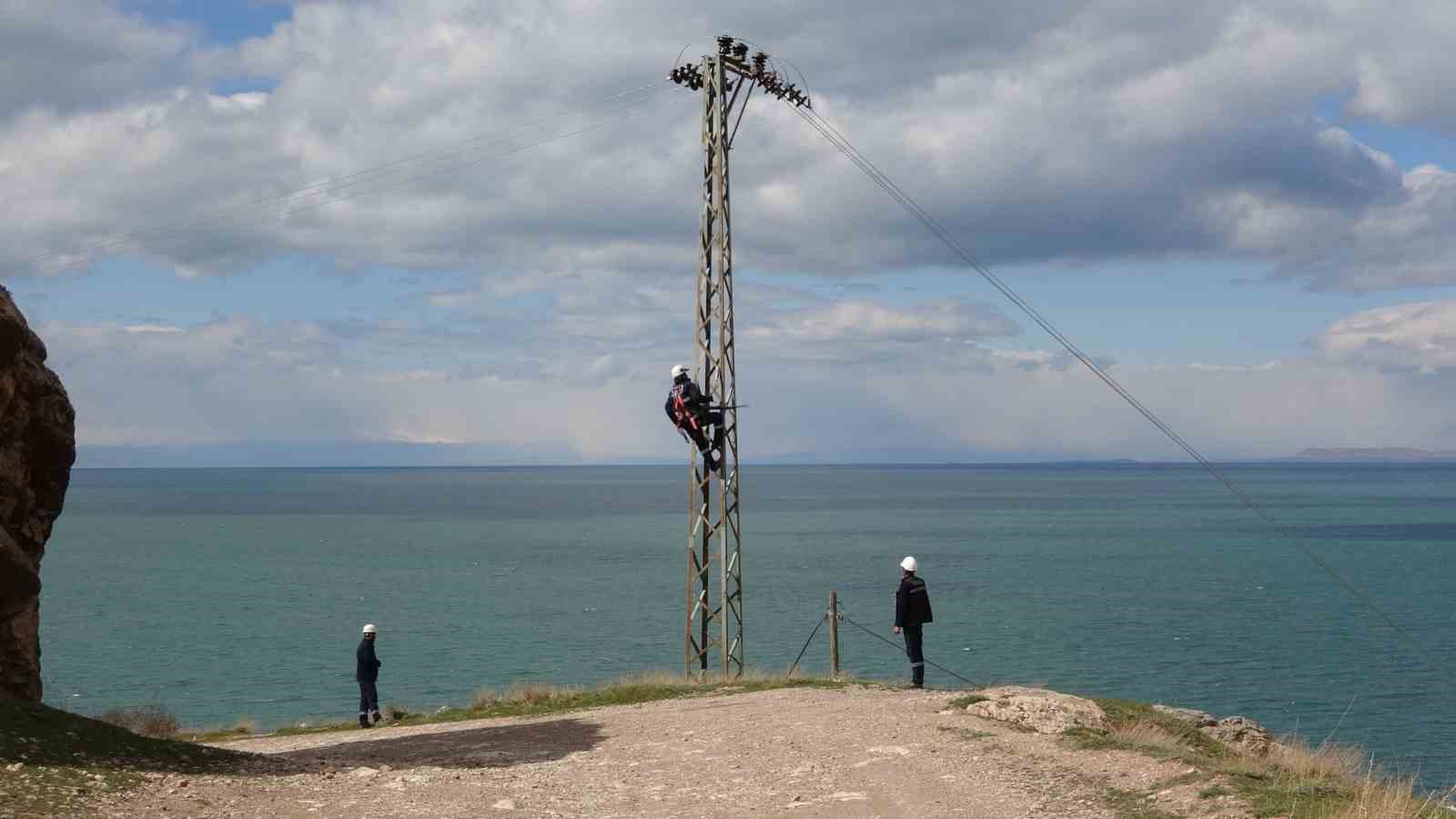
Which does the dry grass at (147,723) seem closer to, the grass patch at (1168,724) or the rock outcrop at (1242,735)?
the grass patch at (1168,724)

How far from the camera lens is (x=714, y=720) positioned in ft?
54.0

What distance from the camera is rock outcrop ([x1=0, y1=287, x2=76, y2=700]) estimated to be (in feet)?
47.2

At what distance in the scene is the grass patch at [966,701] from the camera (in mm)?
16422

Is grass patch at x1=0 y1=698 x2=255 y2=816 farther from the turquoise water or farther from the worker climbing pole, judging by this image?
the turquoise water

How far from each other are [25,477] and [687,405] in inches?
378

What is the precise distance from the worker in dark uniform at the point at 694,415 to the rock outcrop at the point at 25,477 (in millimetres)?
8940

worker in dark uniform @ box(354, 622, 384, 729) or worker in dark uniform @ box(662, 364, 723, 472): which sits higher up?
worker in dark uniform @ box(662, 364, 723, 472)

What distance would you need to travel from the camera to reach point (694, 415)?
70.5ft

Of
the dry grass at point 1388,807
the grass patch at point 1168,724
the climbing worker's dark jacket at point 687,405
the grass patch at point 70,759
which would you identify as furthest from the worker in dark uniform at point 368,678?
the dry grass at point 1388,807

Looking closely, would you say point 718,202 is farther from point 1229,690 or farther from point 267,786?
point 1229,690

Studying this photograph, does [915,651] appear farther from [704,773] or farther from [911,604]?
[704,773]

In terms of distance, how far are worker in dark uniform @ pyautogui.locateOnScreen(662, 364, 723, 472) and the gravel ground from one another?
550 centimetres

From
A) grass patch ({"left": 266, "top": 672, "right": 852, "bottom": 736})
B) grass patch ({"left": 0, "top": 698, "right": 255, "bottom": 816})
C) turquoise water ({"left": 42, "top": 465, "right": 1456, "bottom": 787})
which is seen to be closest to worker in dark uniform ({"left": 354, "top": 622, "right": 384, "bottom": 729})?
grass patch ({"left": 266, "top": 672, "right": 852, "bottom": 736})

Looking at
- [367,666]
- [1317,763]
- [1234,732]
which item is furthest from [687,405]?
[1317,763]
